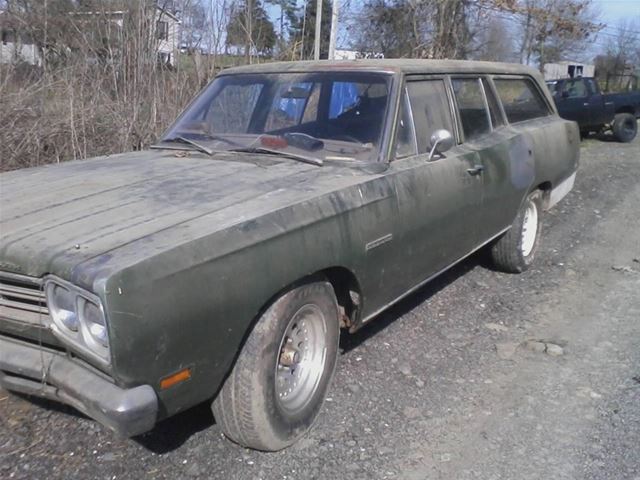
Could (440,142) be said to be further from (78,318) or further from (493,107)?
(78,318)

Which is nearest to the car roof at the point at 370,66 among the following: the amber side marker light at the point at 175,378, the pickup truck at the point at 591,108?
the amber side marker light at the point at 175,378

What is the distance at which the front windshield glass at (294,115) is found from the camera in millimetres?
3734

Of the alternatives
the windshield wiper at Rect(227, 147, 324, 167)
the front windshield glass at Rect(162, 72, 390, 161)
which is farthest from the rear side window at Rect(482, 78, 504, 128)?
the windshield wiper at Rect(227, 147, 324, 167)

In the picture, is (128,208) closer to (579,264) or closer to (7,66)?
(579,264)

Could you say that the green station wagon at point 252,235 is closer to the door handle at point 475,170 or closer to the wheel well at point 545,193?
the door handle at point 475,170

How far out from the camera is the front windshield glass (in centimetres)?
373

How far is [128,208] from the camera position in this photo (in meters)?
2.83

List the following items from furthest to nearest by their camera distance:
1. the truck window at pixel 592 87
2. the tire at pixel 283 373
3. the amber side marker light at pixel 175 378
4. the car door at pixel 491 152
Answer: the truck window at pixel 592 87 < the car door at pixel 491 152 < the tire at pixel 283 373 < the amber side marker light at pixel 175 378

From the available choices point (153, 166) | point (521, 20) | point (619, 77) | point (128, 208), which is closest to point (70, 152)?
point (153, 166)

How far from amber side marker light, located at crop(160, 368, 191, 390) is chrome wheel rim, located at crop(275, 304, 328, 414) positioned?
545mm

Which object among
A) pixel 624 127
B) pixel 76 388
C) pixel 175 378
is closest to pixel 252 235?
pixel 175 378

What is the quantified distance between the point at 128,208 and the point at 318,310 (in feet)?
3.19

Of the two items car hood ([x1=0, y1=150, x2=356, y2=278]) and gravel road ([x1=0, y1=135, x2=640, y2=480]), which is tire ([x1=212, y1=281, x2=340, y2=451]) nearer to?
gravel road ([x1=0, y1=135, x2=640, y2=480])

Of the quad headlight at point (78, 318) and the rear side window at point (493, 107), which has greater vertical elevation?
the rear side window at point (493, 107)
